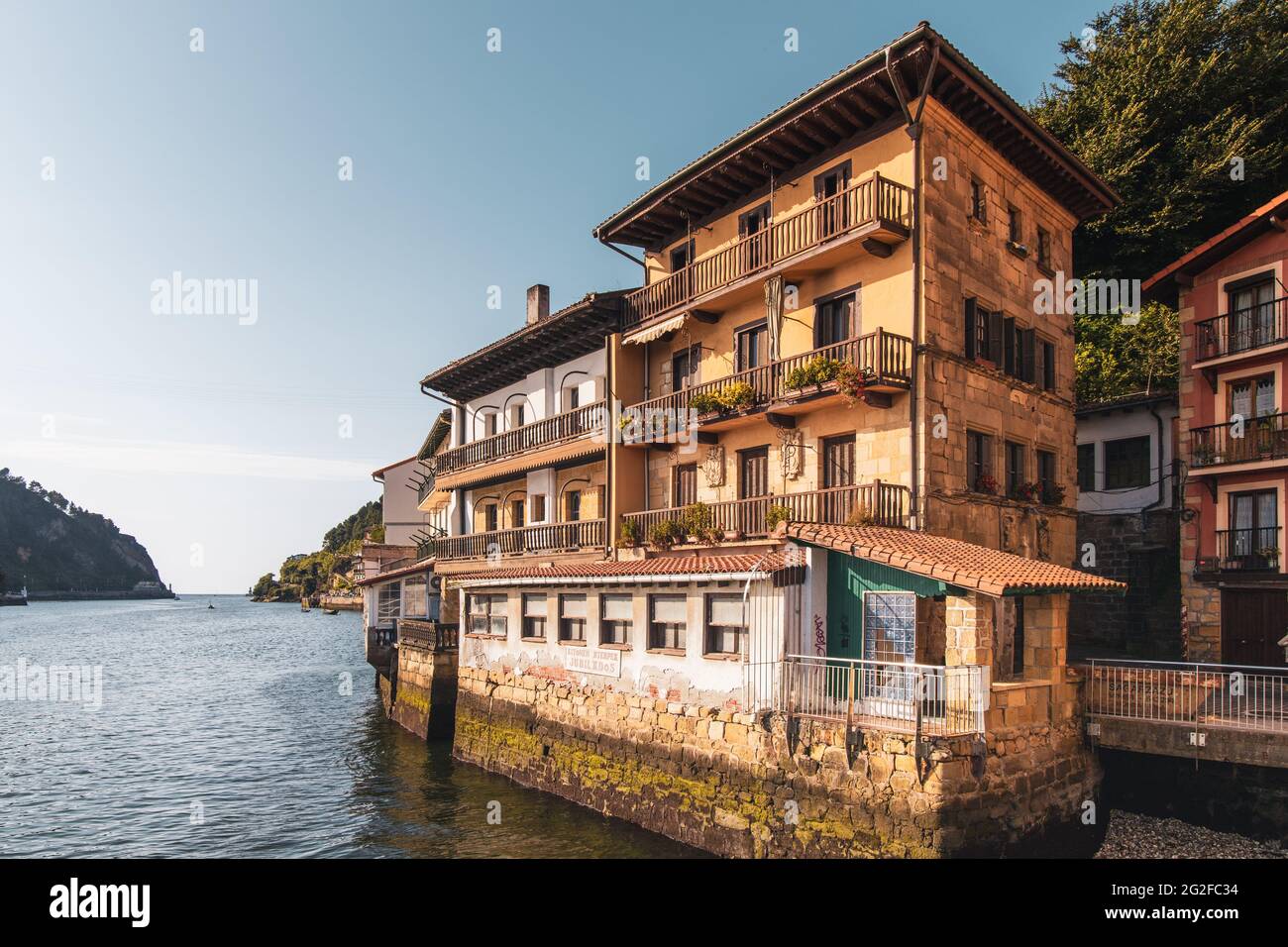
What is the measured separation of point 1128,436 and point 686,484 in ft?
49.2

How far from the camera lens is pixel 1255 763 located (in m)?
14.4

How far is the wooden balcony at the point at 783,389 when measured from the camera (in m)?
18.5

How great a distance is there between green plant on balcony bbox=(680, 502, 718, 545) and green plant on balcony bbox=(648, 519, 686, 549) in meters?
0.56

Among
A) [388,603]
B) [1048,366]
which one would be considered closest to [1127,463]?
[1048,366]

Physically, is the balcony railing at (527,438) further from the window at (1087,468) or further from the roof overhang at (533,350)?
the window at (1087,468)

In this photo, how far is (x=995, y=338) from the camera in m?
21.3

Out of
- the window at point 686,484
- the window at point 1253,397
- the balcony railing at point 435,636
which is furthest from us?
the balcony railing at point 435,636

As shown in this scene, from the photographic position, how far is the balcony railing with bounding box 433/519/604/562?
88.4 ft

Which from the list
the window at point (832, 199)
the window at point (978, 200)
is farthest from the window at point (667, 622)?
the window at point (978, 200)

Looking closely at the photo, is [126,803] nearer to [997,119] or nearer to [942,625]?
[942,625]

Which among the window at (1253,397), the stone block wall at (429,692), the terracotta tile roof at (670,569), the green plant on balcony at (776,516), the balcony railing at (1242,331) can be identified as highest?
the balcony railing at (1242,331)

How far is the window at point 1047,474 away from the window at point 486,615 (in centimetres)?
1525
